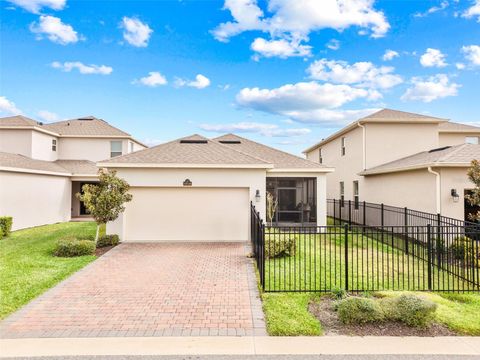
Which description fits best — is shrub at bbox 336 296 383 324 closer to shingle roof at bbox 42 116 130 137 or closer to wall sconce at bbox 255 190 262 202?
wall sconce at bbox 255 190 262 202

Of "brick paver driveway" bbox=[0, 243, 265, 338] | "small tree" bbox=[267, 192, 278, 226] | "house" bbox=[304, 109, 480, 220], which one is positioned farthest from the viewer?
"small tree" bbox=[267, 192, 278, 226]

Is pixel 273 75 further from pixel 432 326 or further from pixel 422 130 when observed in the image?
pixel 432 326

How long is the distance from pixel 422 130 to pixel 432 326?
52.7ft

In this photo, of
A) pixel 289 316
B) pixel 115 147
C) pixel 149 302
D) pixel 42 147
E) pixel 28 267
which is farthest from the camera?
pixel 115 147

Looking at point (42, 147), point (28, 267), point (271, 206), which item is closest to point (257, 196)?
point (271, 206)

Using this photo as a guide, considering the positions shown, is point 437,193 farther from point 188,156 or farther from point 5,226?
point 5,226

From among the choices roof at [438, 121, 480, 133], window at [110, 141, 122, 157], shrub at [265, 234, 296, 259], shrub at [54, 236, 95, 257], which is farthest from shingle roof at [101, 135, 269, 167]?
roof at [438, 121, 480, 133]

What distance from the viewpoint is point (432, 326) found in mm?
5543

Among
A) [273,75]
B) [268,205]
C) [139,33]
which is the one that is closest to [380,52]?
[273,75]

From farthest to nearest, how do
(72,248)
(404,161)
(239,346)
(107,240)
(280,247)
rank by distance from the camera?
(404,161) < (107,240) < (72,248) < (280,247) < (239,346)

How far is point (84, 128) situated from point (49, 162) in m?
4.24

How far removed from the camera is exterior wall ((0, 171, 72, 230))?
16.0 meters

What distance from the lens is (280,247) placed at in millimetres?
10359

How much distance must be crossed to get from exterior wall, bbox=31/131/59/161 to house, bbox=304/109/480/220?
20871 millimetres
